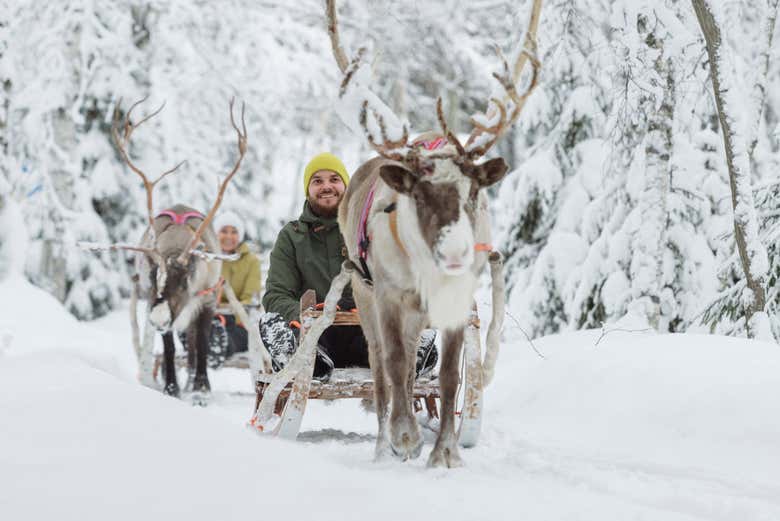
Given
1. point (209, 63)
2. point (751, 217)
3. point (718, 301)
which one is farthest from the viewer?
point (209, 63)

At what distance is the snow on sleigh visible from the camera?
14.8ft

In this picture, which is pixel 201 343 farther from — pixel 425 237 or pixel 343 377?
pixel 425 237

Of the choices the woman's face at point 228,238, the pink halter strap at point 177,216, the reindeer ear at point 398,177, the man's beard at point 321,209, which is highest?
the reindeer ear at point 398,177

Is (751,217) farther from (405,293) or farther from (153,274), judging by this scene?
(153,274)

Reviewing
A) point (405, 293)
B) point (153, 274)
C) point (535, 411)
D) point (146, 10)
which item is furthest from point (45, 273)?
point (405, 293)

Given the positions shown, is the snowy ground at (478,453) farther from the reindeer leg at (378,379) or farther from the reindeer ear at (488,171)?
the reindeer ear at (488,171)

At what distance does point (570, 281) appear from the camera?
9.35m

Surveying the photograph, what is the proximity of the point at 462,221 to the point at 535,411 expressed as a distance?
8.43 feet

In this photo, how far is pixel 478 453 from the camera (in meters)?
4.46

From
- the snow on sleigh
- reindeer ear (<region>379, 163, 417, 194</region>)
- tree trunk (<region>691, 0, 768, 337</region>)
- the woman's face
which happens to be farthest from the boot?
the woman's face

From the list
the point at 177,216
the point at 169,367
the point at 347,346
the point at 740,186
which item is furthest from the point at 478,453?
the point at 177,216

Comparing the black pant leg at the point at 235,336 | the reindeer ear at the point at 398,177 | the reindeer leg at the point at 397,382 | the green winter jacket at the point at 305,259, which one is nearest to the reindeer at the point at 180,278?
the black pant leg at the point at 235,336

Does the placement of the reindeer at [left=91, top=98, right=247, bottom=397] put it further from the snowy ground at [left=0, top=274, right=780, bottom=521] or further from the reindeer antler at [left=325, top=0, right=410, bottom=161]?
the reindeer antler at [left=325, top=0, right=410, bottom=161]

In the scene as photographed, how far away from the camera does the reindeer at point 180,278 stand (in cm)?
884
